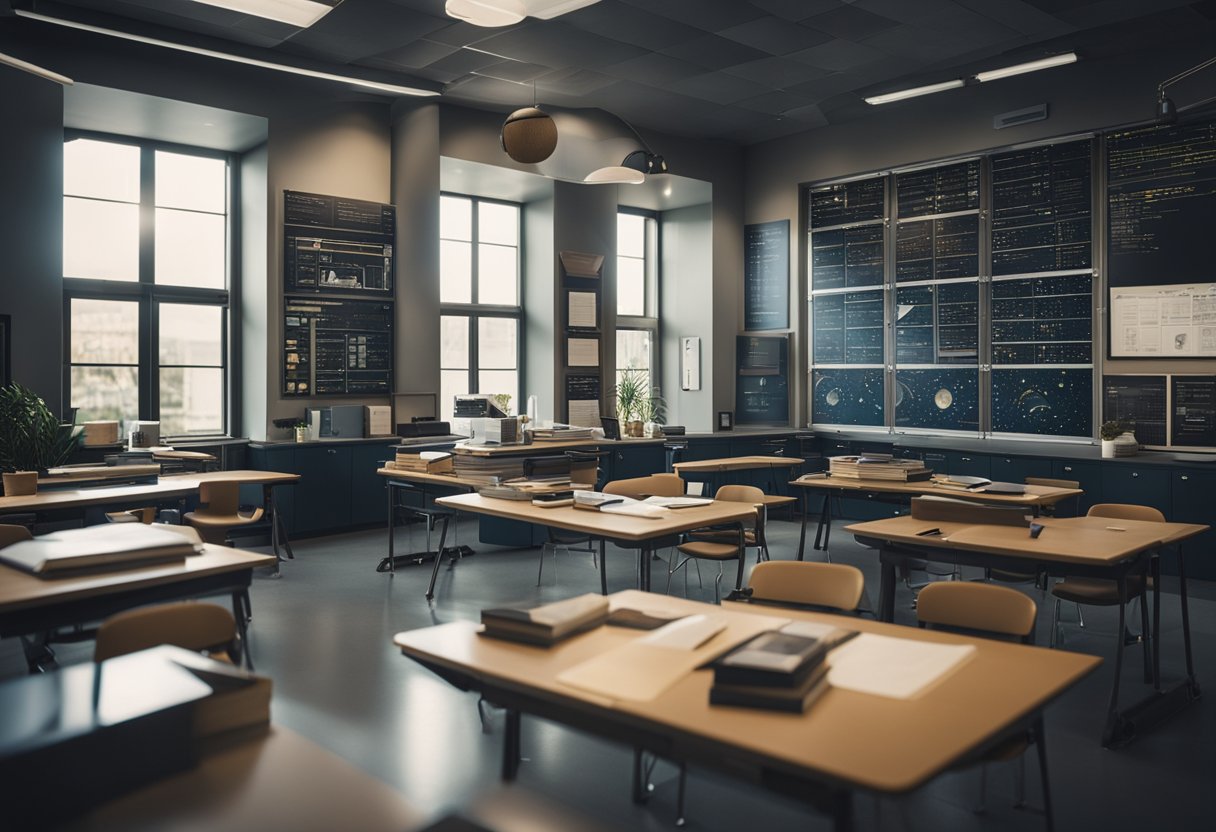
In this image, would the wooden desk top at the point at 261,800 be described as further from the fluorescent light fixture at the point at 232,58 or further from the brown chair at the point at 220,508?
the fluorescent light fixture at the point at 232,58

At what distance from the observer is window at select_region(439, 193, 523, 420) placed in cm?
991

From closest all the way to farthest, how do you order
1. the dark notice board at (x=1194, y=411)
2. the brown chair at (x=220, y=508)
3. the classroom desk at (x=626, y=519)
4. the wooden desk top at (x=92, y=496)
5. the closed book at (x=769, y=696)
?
the closed book at (x=769, y=696) < the classroom desk at (x=626, y=519) < the wooden desk top at (x=92, y=496) < the brown chair at (x=220, y=508) < the dark notice board at (x=1194, y=411)

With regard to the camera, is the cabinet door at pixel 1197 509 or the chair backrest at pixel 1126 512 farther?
the cabinet door at pixel 1197 509

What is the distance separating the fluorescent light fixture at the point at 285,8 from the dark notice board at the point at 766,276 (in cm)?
Result: 567

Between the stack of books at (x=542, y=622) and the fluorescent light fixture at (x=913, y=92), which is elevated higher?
the fluorescent light fixture at (x=913, y=92)

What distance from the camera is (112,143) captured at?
25.9 ft

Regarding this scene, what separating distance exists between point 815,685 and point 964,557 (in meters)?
2.20

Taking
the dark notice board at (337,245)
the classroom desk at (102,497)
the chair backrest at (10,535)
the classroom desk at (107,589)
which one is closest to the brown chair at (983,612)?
the classroom desk at (107,589)

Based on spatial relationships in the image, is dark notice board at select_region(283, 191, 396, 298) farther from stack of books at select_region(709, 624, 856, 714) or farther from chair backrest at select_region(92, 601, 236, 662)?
stack of books at select_region(709, 624, 856, 714)

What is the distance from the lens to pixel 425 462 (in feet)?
22.0

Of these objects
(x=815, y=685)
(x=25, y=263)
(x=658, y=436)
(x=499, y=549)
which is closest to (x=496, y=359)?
(x=658, y=436)

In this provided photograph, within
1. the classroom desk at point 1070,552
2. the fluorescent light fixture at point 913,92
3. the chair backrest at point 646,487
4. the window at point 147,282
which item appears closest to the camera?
the classroom desk at point 1070,552

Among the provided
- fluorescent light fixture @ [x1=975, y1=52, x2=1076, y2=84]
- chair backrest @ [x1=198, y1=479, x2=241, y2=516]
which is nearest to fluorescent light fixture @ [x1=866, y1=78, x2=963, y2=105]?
fluorescent light fixture @ [x1=975, y1=52, x2=1076, y2=84]

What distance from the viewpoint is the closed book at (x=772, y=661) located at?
6.24ft
